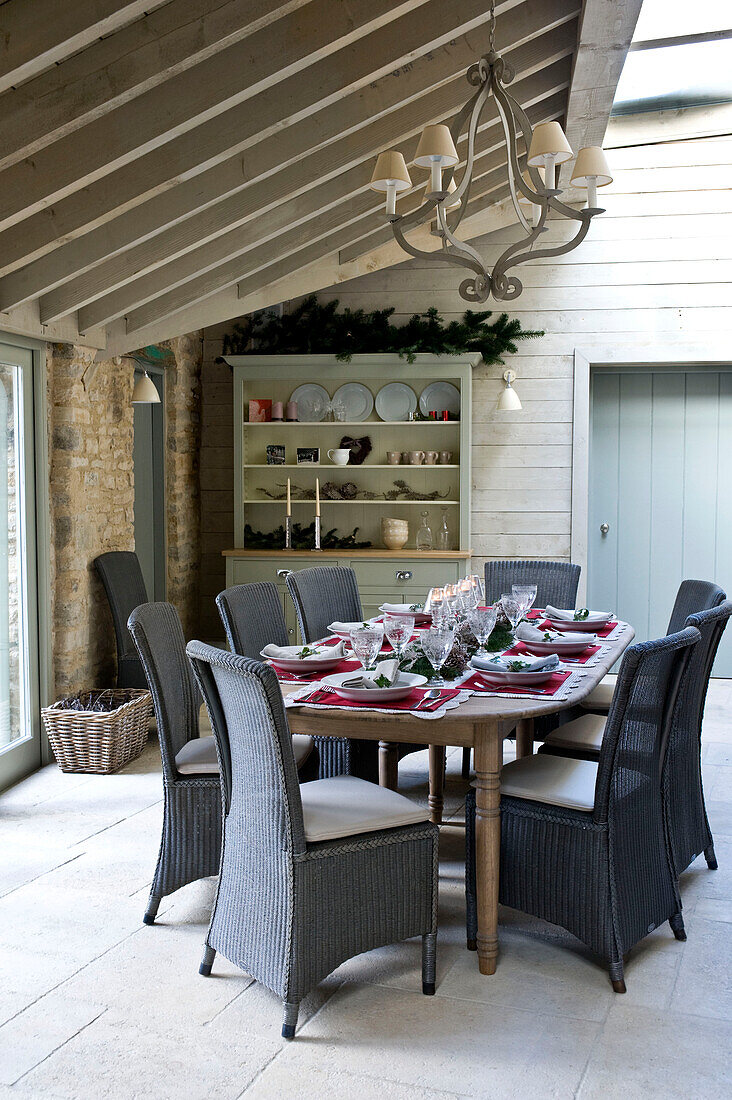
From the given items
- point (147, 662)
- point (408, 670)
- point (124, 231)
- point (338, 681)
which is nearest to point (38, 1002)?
point (147, 662)

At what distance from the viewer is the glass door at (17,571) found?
438cm

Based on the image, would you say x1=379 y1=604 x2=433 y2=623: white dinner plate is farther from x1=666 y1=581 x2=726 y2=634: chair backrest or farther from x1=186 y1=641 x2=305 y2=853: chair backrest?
x1=186 y1=641 x2=305 y2=853: chair backrest

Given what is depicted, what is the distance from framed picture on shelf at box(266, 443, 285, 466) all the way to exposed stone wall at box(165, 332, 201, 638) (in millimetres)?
603

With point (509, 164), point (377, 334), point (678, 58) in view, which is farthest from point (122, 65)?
point (678, 58)

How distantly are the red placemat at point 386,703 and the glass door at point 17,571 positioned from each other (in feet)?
7.36

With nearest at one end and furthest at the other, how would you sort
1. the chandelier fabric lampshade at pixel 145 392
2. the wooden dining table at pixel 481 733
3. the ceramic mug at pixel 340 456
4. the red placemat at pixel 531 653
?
1. the wooden dining table at pixel 481 733
2. the red placemat at pixel 531 653
3. the chandelier fabric lampshade at pixel 145 392
4. the ceramic mug at pixel 340 456

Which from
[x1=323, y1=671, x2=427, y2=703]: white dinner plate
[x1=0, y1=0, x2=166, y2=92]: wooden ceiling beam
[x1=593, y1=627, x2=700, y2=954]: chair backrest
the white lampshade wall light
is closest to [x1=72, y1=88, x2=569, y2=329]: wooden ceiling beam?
the white lampshade wall light

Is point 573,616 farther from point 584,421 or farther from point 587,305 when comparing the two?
point 587,305

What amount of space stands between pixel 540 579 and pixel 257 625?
5.17 feet

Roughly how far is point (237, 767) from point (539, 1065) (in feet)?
3.29

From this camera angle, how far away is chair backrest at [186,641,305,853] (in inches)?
90.1

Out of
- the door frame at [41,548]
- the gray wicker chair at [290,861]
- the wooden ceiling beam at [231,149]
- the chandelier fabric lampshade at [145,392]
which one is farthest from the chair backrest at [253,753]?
the chandelier fabric lampshade at [145,392]

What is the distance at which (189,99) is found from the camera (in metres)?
3.17

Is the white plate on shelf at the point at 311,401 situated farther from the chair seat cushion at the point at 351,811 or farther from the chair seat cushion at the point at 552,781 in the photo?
the chair seat cushion at the point at 351,811
